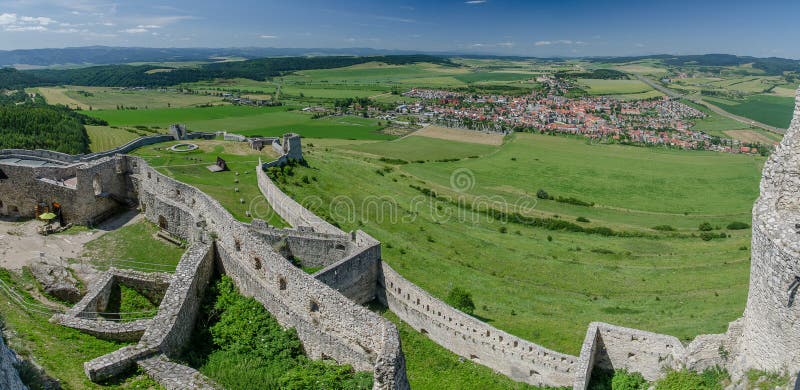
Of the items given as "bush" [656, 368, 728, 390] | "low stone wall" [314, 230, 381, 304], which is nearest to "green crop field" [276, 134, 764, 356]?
"low stone wall" [314, 230, 381, 304]

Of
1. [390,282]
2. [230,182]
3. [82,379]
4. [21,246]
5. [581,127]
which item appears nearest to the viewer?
[82,379]

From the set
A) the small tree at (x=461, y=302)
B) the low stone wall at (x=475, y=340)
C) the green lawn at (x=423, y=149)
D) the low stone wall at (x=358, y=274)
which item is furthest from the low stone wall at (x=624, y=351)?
the green lawn at (x=423, y=149)

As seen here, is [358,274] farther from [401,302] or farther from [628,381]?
[628,381]

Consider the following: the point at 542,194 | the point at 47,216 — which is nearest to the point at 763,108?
the point at 542,194

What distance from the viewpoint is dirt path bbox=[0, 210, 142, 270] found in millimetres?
19500

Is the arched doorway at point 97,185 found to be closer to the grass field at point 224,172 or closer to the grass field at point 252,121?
the grass field at point 224,172

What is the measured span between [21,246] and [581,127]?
121 meters

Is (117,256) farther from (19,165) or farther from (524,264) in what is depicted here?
(524,264)

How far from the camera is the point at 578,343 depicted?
70.9ft

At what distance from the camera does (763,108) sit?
148500 mm

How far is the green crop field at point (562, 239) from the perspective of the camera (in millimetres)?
26766

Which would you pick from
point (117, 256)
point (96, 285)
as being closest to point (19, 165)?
point (117, 256)

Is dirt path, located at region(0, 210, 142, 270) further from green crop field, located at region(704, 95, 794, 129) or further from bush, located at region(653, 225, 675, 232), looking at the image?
green crop field, located at region(704, 95, 794, 129)

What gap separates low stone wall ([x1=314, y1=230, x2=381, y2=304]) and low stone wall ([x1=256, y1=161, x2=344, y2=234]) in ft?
12.1
